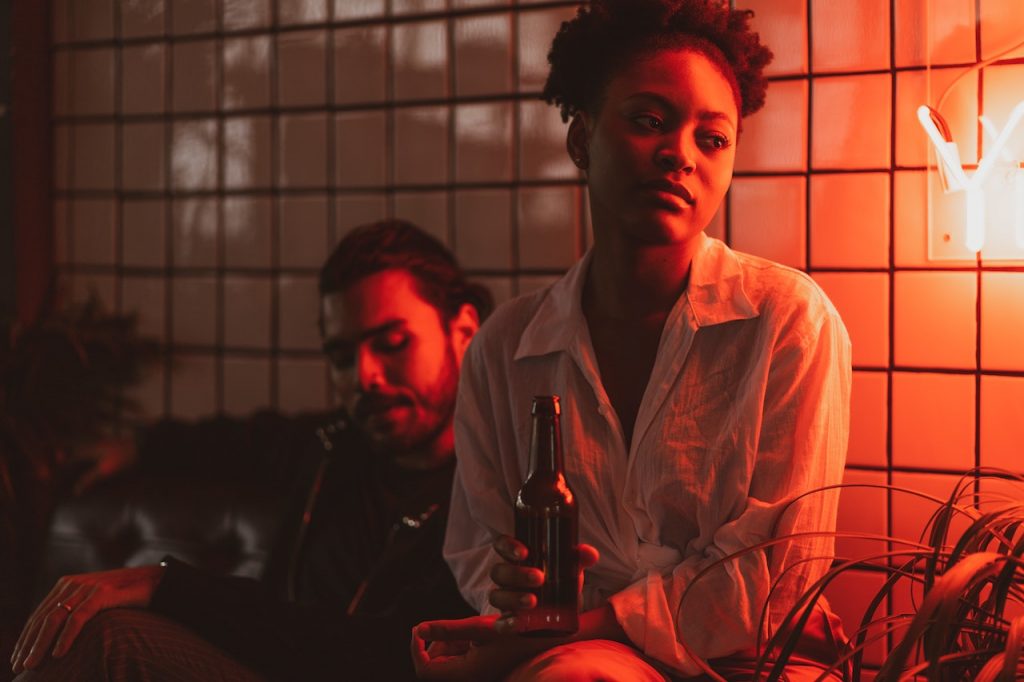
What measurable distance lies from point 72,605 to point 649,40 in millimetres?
1419

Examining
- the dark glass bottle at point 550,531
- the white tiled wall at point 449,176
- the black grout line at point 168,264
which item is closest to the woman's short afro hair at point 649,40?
the white tiled wall at point 449,176

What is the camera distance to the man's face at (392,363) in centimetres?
248

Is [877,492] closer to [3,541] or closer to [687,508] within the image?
[687,508]

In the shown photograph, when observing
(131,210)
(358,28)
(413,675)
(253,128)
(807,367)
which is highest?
(358,28)

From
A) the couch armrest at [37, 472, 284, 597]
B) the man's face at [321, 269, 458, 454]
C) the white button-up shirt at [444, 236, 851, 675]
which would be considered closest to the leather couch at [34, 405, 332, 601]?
the couch armrest at [37, 472, 284, 597]

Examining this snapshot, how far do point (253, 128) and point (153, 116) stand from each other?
336 mm

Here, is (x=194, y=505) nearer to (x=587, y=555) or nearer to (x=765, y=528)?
(x=587, y=555)

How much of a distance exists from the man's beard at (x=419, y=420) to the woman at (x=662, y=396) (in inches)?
16.6

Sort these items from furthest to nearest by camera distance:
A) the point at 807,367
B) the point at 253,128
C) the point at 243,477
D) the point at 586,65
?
the point at 253,128
the point at 243,477
the point at 586,65
the point at 807,367

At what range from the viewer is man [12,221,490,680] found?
2.06 metres

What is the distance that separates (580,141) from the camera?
6.65ft

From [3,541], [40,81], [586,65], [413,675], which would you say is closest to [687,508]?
[413,675]

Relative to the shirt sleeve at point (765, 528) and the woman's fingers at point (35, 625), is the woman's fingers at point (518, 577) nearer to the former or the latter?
the shirt sleeve at point (765, 528)

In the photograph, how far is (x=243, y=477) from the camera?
2.82 m
